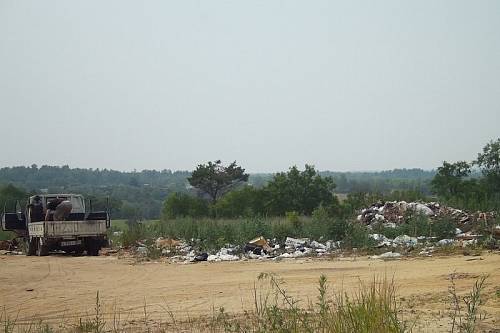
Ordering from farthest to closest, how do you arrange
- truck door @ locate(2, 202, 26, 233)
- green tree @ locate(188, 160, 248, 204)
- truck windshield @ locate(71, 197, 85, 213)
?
green tree @ locate(188, 160, 248, 204) < truck door @ locate(2, 202, 26, 233) < truck windshield @ locate(71, 197, 85, 213)

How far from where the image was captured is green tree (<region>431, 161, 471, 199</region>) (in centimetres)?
4281

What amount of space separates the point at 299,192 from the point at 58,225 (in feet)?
84.7

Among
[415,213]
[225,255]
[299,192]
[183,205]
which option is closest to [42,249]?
[225,255]

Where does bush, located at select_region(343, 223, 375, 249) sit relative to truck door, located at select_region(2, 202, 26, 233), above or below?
below

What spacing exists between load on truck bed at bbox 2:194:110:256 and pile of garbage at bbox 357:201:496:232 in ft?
37.3

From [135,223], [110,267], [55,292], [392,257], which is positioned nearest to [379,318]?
[55,292]

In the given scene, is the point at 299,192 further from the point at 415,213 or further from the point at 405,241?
the point at 405,241

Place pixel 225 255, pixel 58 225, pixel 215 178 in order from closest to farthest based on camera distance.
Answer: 1. pixel 225 255
2. pixel 58 225
3. pixel 215 178

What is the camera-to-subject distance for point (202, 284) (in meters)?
12.7

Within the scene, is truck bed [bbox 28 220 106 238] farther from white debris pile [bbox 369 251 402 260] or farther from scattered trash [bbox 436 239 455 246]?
scattered trash [bbox 436 239 455 246]

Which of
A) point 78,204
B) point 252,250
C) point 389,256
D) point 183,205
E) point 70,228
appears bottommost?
point 389,256

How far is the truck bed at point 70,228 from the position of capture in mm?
21172

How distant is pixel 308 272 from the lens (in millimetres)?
14062

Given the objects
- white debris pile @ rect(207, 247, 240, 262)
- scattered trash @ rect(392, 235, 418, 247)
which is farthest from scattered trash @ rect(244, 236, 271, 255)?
scattered trash @ rect(392, 235, 418, 247)
